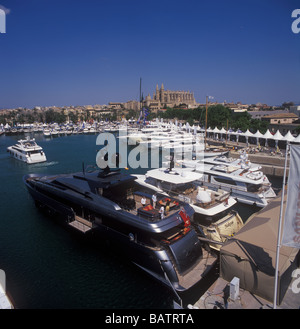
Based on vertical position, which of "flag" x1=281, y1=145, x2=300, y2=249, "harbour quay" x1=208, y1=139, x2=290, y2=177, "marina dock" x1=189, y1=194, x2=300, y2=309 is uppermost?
"flag" x1=281, y1=145, x2=300, y2=249

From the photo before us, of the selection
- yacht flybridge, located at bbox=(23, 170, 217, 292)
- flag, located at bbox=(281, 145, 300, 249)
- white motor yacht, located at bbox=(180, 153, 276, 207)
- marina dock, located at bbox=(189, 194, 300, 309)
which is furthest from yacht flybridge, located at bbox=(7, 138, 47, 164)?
flag, located at bbox=(281, 145, 300, 249)

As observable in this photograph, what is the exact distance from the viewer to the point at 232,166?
22.1m

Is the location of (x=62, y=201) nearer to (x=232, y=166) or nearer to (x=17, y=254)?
(x=17, y=254)

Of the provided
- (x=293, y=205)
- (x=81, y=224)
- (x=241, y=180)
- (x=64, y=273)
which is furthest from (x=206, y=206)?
(x=64, y=273)

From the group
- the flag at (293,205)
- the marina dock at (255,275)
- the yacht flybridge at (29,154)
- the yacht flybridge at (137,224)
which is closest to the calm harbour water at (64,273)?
the yacht flybridge at (137,224)

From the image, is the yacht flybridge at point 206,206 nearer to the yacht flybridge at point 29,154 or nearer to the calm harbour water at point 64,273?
the calm harbour water at point 64,273

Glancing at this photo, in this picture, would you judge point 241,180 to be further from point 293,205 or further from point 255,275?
point 293,205

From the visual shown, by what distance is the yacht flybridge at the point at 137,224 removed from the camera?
9.86 metres

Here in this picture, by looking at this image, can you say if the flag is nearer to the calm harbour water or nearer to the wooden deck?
the calm harbour water

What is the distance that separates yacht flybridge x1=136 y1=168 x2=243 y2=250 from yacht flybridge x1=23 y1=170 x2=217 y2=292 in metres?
1.75

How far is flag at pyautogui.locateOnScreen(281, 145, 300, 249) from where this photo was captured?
6047 mm

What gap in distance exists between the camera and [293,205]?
6.16 meters

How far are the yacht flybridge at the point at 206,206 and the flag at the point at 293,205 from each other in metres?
5.68

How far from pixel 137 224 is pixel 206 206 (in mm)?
5605
